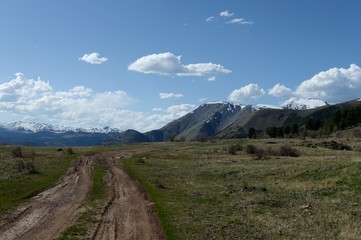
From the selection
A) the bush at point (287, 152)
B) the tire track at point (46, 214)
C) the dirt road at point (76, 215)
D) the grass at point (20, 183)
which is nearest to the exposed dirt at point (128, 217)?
the dirt road at point (76, 215)

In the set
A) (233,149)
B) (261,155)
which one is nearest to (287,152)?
(261,155)

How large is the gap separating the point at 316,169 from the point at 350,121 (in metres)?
137

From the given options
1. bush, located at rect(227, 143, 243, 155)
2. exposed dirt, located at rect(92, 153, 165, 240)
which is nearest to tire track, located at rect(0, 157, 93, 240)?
exposed dirt, located at rect(92, 153, 165, 240)

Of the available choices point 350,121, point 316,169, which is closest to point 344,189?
point 316,169

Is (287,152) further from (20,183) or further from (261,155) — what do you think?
(20,183)

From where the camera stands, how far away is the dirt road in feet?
66.6

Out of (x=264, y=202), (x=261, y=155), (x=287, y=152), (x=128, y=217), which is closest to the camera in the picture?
(x=128, y=217)

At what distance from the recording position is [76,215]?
24.5 metres

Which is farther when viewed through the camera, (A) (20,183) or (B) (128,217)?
(A) (20,183)

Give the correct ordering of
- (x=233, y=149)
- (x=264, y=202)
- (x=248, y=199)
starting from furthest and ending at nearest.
Answer: (x=233, y=149), (x=248, y=199), (x=264, y=202)

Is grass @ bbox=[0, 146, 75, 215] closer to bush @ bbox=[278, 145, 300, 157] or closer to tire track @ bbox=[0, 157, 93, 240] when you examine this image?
tire track @ bbox=[0, 157, 93, 240]

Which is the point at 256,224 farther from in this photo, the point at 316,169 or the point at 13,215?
the point at 316,169

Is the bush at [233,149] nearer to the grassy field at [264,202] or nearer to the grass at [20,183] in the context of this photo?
the grassy field at [264,202]

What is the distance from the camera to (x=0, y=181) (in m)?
38.2
